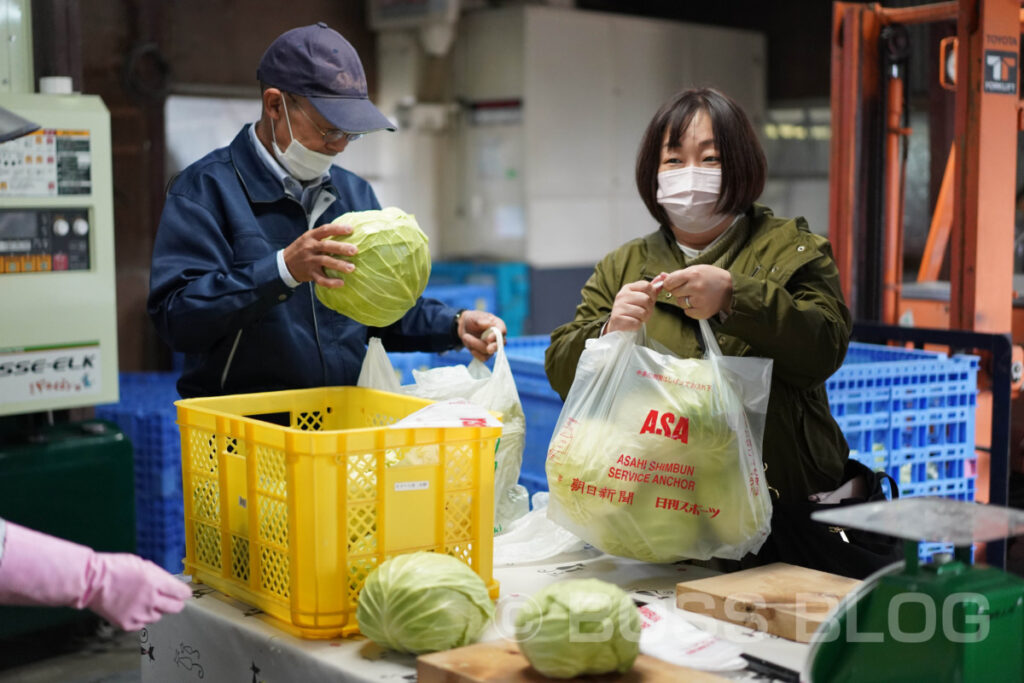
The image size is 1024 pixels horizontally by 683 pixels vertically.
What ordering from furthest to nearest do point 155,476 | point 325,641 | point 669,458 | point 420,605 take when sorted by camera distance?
point 155,476 → point 669,458 → point 325,641 → point 420,605

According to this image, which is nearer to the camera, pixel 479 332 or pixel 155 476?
pixel 479 332

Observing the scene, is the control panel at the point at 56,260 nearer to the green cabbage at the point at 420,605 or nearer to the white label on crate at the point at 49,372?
the white label on crate at the point at 49,372

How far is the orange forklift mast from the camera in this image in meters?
4.04

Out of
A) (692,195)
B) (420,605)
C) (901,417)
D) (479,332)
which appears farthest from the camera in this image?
(901,417)

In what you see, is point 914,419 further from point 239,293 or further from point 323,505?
point 323,505

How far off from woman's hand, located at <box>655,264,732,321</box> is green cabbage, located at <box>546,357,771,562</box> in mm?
102

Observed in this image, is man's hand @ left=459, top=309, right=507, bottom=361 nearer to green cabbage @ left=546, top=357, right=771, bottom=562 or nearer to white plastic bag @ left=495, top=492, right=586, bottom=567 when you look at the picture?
white plastic bag @ left=495, top=492, right=586, bottom=567

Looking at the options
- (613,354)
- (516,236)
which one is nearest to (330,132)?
(613,354)

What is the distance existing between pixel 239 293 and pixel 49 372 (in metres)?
1.92

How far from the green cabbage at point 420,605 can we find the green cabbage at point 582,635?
13 centimetres

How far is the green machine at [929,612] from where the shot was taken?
→ 4.30 feet

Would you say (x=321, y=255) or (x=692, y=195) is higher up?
(x=692, y=195)

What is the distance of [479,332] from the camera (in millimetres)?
2473

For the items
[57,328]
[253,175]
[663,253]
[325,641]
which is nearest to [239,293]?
[253,175]
